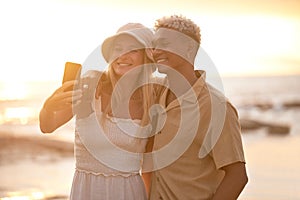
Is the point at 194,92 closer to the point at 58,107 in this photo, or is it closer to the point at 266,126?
the point at 58,107

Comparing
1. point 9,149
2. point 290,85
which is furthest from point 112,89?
point 290,85

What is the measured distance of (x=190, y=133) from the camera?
3676 millimetres

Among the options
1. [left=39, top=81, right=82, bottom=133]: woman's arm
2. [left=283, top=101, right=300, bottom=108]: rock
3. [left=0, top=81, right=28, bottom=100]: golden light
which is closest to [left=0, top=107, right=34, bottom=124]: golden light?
[left=0, top=81, right=28, bottom=100]: golden light

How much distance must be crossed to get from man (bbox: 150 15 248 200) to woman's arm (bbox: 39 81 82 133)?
45cm

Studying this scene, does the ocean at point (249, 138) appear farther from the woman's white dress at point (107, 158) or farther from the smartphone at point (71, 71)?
the smartphone at point (71, 71)

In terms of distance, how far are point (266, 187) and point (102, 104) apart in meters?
6.59

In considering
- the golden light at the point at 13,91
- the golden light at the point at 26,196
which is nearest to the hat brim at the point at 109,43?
the golden light at the point at 26,196

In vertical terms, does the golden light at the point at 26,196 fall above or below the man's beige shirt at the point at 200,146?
below

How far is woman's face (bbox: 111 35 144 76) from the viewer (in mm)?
3727

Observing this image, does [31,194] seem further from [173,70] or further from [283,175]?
[173,70]

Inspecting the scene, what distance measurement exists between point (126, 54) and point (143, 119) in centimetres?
33

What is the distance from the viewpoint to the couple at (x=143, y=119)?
145 inches

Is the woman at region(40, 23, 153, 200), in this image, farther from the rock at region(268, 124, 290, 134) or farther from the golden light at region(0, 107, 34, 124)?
the golden light at region(0, 107, 34, 124)

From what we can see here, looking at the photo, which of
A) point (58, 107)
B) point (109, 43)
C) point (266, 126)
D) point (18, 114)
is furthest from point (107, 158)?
point (18, 114)
